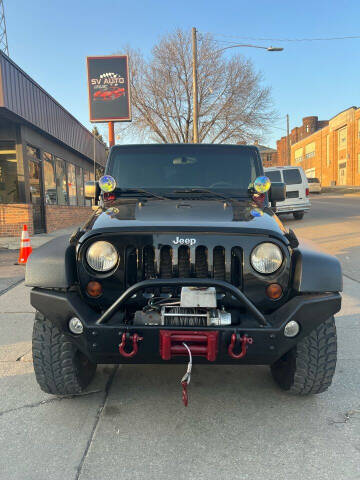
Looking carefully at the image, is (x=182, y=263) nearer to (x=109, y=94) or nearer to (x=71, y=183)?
(x=109, y=94)

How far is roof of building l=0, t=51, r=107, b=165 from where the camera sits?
9.30 m

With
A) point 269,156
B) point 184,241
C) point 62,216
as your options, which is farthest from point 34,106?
point 269,156

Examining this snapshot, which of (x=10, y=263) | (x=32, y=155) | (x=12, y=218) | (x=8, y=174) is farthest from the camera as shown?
(x=32, y=155)

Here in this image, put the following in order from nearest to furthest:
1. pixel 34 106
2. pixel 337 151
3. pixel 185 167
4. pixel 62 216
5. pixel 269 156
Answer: pixel 185 167
pixel 34 106
pixel 62 216
pixel 337 151
pixel 269 156

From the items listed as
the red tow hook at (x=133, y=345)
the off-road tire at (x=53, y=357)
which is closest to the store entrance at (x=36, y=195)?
A: the off-road tire at (x=53, y=357)

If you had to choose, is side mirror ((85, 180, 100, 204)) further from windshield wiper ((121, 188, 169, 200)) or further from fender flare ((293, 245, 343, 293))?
fender flare ((293, 245, 343, 293))

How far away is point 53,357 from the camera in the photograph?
2428 mm

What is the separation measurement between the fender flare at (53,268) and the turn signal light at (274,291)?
3.85 feet

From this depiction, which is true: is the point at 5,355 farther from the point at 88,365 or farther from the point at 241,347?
the point at 241,347

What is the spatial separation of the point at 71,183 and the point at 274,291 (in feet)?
53.1

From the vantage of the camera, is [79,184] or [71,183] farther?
[79,184]

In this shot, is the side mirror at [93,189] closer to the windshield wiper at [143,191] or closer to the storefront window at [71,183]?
the windshield wiper at [143,191]

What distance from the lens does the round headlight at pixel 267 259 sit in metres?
2.27

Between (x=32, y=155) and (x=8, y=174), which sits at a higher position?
(x=32, y=155)
